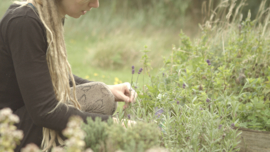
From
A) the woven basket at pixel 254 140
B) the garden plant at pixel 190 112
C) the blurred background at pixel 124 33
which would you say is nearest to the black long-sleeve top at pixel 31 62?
the garden plant at pixel 190 112

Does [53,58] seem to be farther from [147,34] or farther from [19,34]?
[147,34]

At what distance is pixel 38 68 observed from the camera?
1590mm

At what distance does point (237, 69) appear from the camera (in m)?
3.06

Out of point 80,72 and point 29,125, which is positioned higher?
point 29,125

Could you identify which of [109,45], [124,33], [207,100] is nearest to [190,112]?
[207,100]

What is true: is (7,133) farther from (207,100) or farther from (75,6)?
(207,100)

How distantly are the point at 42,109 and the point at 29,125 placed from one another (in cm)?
27

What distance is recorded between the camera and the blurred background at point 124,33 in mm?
6527

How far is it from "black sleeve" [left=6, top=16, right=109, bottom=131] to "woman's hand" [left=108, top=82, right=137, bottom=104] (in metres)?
0.76

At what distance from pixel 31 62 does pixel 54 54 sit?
19 centimetres

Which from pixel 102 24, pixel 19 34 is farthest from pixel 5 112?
pixel 102 24

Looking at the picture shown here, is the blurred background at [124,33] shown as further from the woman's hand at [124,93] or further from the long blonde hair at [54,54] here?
the long blonde hair at [54,54]

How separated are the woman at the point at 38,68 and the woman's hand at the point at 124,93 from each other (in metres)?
0.47

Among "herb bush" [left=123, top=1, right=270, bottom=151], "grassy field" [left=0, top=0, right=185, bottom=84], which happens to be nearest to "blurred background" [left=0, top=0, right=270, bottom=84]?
"grassy field" [left=0, top=0, right=185, bottom=84]
